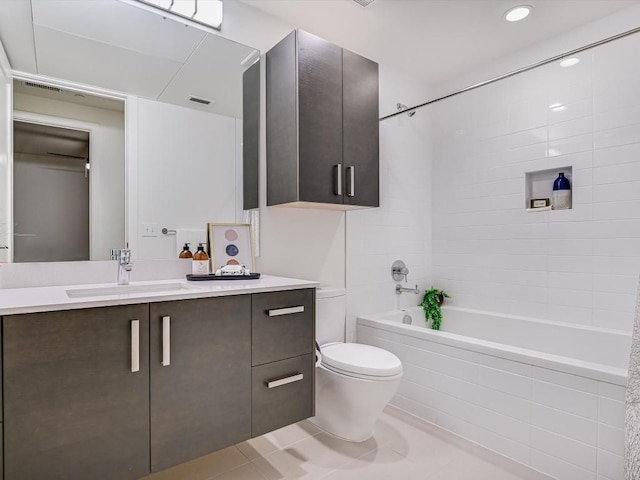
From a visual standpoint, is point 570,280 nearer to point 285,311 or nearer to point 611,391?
point 611,391

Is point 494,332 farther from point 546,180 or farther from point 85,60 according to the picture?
point 85,60

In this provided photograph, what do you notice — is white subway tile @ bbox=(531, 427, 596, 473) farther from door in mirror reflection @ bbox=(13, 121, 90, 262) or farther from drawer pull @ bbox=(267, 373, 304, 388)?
door in mirror reflection @ bbox=(13, 121, 90, 262)

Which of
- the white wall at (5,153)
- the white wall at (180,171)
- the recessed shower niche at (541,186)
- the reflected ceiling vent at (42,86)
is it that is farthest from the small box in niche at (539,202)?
the white wall at (5,153)

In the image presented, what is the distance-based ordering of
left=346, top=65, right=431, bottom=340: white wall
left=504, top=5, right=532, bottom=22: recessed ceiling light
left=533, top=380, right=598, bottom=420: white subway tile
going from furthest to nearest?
left=346, top=65, right=431, bottom=340: white wall
left=504, top=5, right=532, bottom=22: recessed ceiling light
left=533, top=380, right=598, bottom=420: white subway tile

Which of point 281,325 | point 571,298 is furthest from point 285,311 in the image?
point 571,298

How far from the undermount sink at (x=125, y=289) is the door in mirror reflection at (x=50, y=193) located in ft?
0.74

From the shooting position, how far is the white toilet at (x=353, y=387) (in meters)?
1.82

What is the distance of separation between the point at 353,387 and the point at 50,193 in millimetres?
1649

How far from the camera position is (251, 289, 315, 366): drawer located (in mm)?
1525

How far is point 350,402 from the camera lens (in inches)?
74.1

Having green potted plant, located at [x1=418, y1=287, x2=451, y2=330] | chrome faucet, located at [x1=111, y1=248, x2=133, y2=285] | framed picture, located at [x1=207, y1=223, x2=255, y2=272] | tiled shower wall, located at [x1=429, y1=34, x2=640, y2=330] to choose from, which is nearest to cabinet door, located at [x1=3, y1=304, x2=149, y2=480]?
chrome faucet, located at [x1=111, y1=248, x2=133, y2=285]

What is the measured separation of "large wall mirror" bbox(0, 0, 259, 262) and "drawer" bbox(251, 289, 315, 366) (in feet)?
2.15

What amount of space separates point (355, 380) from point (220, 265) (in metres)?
0.92

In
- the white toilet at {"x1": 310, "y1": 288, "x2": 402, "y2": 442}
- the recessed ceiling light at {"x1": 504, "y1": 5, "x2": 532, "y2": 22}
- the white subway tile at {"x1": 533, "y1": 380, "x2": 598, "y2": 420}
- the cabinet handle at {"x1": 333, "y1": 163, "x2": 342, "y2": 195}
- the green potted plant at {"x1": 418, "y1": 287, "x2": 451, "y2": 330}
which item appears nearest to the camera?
the white subway tile at {"x1": 533, "y1": 380, "x2": 598, "y2": 420}
